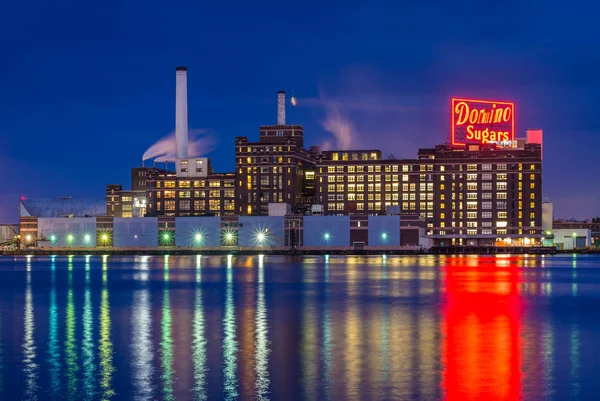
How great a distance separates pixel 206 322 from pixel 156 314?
6.84 metres

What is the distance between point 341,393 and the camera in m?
29.2

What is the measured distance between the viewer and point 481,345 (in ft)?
132

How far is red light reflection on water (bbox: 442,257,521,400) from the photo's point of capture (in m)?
30.1

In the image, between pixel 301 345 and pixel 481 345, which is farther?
pixel 301 345

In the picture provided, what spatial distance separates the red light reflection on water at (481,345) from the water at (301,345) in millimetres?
79

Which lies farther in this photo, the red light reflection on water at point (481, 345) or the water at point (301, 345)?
the water at point (301, 345)

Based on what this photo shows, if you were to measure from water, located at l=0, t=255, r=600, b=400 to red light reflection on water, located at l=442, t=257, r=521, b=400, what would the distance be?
0.26ft

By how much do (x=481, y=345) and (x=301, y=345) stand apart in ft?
27.0

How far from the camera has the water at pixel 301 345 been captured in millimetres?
30234

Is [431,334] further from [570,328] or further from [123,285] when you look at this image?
[123,285]

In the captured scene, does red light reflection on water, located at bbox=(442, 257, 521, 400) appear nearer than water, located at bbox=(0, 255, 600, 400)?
Yes

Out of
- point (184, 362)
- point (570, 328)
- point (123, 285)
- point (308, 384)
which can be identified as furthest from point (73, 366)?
point (123, 285)

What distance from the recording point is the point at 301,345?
4059 centimetres

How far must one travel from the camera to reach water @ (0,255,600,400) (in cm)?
3023
